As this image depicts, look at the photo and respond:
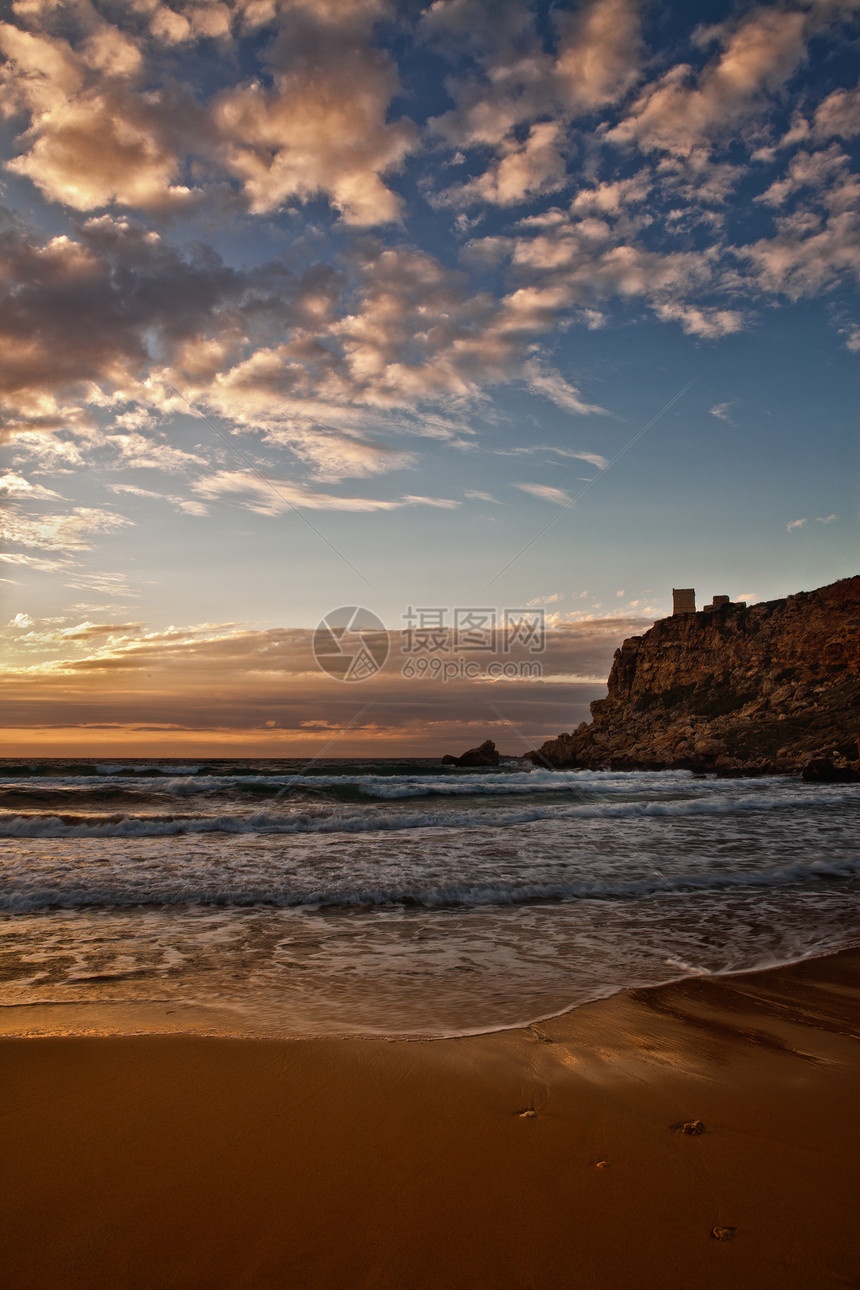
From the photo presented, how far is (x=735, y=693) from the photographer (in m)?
61.6

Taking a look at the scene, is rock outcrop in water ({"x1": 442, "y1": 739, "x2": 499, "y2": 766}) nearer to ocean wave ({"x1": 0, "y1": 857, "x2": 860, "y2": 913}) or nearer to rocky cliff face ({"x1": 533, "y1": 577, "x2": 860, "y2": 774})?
rocky cliff face ({"x1": 533, "y1": 577, "x2": 860, "y2": 774})

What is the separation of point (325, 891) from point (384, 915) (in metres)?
1.20

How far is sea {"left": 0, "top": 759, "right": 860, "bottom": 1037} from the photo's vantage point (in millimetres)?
4023

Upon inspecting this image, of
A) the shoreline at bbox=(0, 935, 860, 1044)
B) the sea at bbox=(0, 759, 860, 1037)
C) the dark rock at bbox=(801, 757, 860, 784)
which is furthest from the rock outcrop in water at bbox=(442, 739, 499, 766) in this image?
the shoreline at bbox=(0, 935, 860, 1044)

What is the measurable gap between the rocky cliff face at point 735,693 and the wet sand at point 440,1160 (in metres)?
36.3

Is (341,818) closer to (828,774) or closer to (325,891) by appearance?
(325,891)

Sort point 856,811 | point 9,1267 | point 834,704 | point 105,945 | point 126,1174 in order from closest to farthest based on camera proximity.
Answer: point 9,1267, point 126,1174, point 105,945, point 856,811, point 834,704

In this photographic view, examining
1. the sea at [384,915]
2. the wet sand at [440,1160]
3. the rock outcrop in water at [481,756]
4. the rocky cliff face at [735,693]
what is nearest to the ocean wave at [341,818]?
the sea at [384,915]

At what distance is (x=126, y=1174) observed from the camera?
7.54 ft

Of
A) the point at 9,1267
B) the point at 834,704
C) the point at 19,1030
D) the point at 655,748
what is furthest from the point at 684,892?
the point at 655,748

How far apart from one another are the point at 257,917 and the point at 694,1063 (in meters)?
4.71

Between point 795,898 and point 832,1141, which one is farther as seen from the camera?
point 795,898

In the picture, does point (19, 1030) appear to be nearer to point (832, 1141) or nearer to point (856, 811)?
point (832, 1141)

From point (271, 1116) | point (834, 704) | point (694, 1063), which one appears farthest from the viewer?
point (834, 704)
